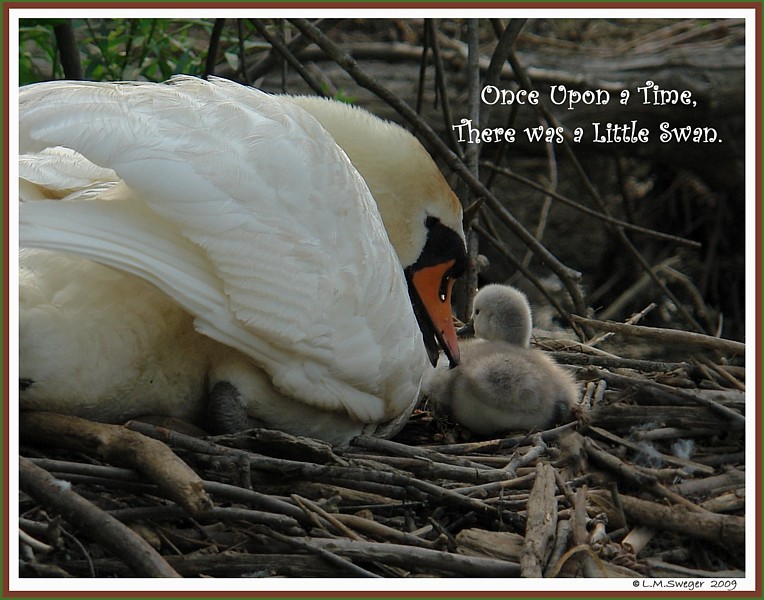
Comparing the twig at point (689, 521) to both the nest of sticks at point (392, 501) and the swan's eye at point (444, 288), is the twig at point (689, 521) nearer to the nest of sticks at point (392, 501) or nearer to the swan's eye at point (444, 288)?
the nest of sticks at point (392, 501)

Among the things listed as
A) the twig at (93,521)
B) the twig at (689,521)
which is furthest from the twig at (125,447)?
the twig at (689,521)

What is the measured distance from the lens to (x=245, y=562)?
9.13 feet

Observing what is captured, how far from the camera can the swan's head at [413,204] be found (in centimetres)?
390

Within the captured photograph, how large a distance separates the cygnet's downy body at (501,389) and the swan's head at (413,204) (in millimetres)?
109

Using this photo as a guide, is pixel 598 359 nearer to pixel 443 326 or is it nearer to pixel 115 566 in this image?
pixel 443 326

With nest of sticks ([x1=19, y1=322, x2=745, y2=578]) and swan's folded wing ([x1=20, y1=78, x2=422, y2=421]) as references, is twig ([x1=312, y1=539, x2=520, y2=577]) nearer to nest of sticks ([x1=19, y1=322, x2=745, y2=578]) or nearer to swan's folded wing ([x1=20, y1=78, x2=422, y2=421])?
nest of sticks ([x1=19, y1=322, x2=745, y2=578])

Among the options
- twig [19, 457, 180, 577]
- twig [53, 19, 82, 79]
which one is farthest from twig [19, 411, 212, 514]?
twig [53, 19, 82, 79]

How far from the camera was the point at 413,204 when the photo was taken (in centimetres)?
398

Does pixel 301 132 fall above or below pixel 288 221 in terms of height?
above

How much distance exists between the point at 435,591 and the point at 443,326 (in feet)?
5.15

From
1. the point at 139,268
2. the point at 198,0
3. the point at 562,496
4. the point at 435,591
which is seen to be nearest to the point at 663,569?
the point at 562,496

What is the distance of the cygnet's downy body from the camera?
3.91 m

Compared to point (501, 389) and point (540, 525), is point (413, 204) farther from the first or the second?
point (540, 525)

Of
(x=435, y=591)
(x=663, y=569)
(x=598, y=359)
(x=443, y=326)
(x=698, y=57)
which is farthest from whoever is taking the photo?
(x=698, y=57)
